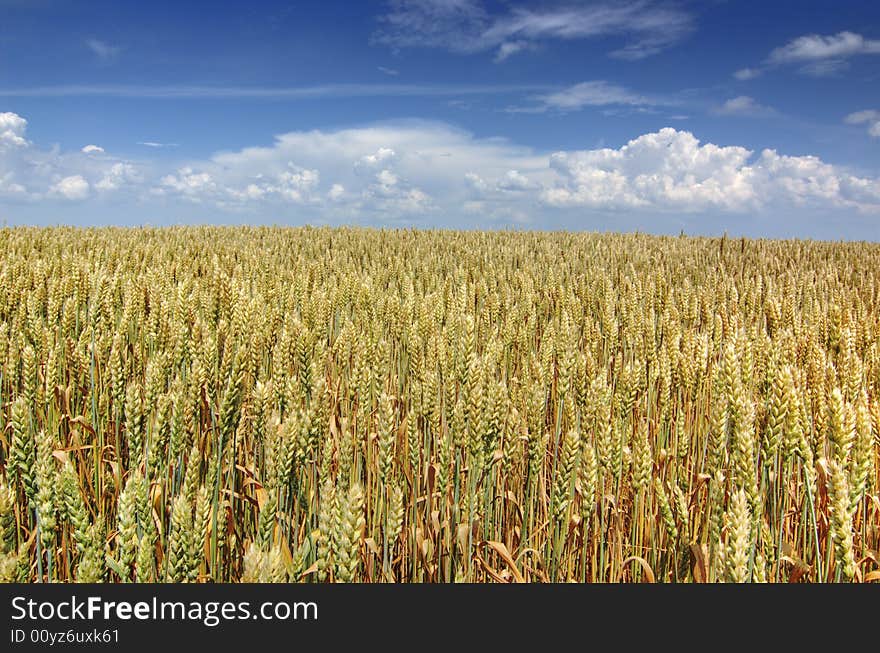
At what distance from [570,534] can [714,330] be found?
2326 millimetres

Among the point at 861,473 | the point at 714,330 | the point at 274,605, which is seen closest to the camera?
the point at 274,605

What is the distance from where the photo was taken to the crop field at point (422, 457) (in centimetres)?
143

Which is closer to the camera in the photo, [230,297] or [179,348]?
[179,348]

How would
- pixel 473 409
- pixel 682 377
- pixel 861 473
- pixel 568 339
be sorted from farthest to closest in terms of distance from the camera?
pixel 568 339
pixel 682 377
pixel 473 409
pixel 861 473

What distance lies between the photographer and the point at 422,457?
2482 mm

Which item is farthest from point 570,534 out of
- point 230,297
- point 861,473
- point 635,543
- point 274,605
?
point 230,297

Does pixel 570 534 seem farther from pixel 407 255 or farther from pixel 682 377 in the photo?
pixel 407 255

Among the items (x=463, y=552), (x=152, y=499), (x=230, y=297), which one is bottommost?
(x=463, y=552)

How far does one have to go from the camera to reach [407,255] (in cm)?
916

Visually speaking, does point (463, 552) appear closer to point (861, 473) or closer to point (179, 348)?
point (861, 473)

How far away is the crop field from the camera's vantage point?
143 cm

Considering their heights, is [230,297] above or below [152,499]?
above

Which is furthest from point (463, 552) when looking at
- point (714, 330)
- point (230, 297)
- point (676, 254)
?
point (676, 254)

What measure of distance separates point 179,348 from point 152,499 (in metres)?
0.76
